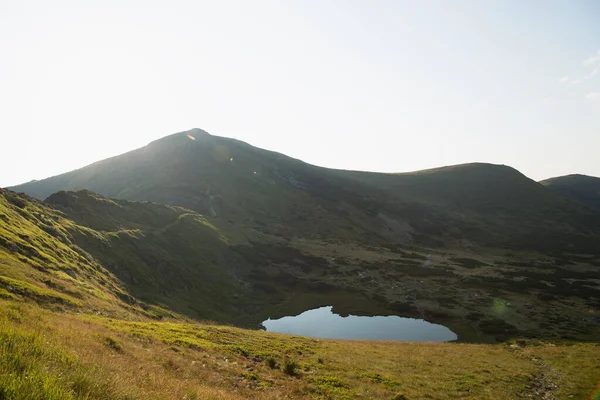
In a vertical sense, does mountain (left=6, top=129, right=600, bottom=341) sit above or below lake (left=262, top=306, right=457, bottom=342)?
above

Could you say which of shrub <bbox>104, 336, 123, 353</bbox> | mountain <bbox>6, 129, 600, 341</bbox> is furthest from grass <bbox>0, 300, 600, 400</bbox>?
mountain <bbox>6, 129, 600, 341</bbox>

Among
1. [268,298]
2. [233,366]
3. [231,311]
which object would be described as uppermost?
[233,366]

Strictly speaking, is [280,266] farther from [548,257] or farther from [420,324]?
[548,257]

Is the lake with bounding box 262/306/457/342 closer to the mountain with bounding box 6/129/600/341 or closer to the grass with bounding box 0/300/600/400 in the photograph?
the mountain with bounding box 6/129/600/341

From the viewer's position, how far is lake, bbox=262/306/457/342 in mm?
60281

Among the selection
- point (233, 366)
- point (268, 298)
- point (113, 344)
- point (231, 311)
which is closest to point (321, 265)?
point (268, 298)

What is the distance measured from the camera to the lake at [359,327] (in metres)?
60.3

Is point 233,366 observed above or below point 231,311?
above

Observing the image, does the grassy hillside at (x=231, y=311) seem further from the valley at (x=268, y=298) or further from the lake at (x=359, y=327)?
the lake at (x=359, y=327)

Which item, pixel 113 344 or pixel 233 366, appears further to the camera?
pixel 233 366

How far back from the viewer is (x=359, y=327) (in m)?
65.2

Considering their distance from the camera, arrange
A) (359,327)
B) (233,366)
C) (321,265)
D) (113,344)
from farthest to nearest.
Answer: (321,265), (359,327), (233,366), (113,344)

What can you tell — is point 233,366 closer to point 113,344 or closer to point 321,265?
point 113,344

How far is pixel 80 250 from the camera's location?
4941 cm
